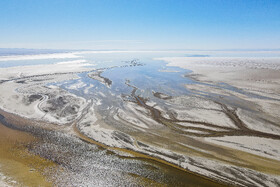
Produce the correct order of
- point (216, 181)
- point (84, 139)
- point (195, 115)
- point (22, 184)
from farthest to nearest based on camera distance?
point (195, 115)
point (84, 139)
point (216, 181)
point (22, 184)

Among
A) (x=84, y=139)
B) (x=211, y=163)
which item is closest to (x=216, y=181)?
(x=211, y=163)

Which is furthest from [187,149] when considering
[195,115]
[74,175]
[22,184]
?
[22,184]

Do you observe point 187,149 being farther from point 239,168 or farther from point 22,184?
point 22,184

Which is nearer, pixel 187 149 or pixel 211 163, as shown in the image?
pixel 211 163

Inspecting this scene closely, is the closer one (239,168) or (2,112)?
(239,168)

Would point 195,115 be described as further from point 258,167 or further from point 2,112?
point 2,112

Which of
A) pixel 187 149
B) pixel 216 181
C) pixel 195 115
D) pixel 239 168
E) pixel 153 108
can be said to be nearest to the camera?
pixel 216 181

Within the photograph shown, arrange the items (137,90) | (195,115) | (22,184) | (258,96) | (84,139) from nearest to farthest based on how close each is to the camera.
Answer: (22,184) < (84,139) < (195,115) < (258,96) < (137,90)

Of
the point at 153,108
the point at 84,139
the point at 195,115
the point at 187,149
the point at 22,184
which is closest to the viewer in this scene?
the point at 22,184
